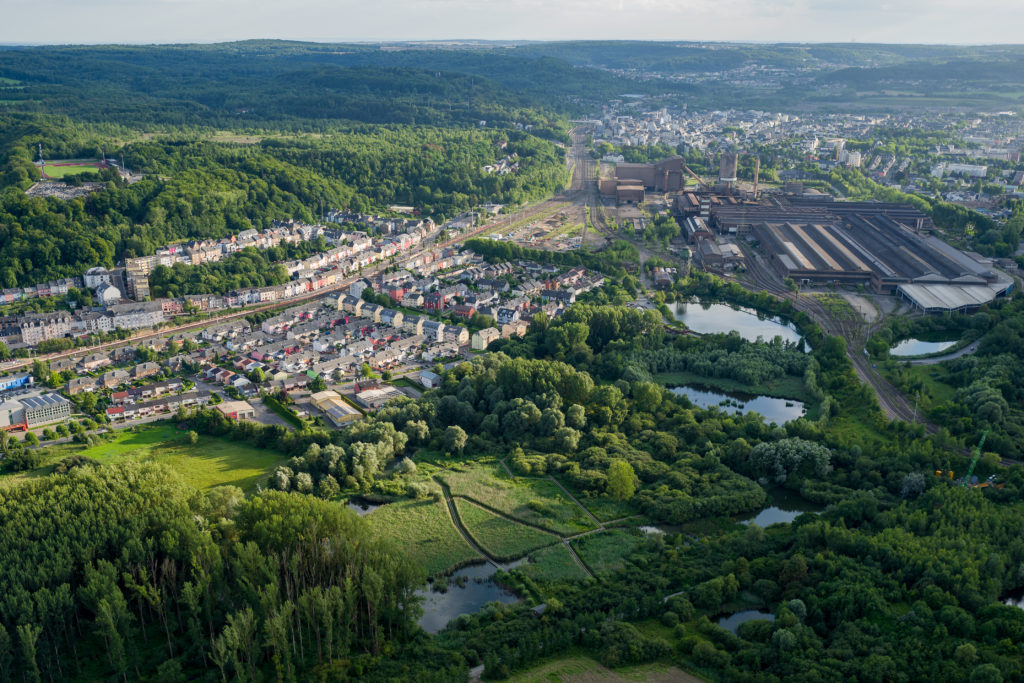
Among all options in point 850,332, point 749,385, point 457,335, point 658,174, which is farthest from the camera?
point 658,174

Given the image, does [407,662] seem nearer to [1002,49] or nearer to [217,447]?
[217,447]

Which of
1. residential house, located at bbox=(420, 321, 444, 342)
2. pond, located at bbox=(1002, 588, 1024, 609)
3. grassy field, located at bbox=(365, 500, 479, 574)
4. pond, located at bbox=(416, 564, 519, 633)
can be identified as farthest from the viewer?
residential house, located at bbox=(420, 321, 444, 342)

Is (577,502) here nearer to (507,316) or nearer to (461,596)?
(461,596)

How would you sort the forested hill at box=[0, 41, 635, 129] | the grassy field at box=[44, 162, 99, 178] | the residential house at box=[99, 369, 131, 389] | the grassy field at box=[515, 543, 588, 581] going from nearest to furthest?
the grassy field at box=[515, 543, 588, 581] → the residential house at box=[99, 369, 131, 389] → the grassy field at box=[44, 162, 99, 178] → the forested hill at box=[0, 41, 635, 129]

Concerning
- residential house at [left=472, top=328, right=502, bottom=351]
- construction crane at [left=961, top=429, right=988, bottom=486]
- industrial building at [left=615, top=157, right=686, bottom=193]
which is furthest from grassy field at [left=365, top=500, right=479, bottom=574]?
industrial building at [left=615, top=157, right=686, bottom=193]

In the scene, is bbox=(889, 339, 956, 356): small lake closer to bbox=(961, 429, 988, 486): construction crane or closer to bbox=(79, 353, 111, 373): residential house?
bbox=(961, 429, 988, 486): construction crane

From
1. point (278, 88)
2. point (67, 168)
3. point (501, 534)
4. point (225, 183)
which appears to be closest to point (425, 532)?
point (501, 534)

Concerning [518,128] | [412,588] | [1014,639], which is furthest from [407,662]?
[518,128]

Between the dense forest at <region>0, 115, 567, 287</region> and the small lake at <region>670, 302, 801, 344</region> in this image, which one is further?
the dense forest at <region>0, 115, 567, 287</region>
